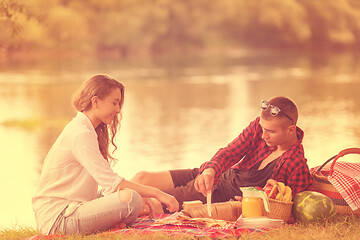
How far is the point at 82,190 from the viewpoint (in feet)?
13.1

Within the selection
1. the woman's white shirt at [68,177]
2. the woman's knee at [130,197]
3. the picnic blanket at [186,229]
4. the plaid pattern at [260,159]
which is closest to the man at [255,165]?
the plaid pattern at [260,159]

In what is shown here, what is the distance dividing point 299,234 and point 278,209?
25 cm

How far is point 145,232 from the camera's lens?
4020 millimetres

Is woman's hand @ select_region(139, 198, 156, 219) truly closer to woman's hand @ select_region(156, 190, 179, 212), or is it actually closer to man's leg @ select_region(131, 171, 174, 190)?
woman's hand @ select_region(156, 190, 179, 212)

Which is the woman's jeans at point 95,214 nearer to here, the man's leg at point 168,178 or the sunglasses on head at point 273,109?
the man's leg at point 168,178

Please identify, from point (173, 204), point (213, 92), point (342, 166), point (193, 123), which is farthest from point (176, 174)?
point (213, 92)

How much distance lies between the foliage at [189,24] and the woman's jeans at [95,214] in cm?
3360

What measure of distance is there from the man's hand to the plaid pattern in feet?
0.45

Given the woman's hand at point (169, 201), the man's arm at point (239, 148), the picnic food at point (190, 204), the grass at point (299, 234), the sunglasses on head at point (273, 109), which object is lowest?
the grass at point (299, 234)

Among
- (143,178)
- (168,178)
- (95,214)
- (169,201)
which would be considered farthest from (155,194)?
(168,178)

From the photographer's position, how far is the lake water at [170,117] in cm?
835

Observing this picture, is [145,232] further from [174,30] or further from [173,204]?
[174,30]

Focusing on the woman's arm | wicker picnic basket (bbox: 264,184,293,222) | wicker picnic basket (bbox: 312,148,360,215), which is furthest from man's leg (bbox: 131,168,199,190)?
wicker picnic basket (bbox: 312,148,360,215)

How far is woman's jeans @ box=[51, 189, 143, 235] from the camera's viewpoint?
392cm
